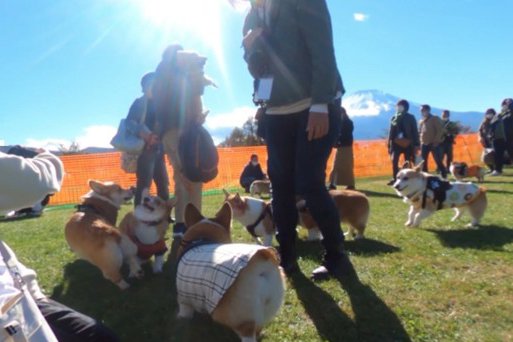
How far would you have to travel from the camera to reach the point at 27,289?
Answer: 1404mm

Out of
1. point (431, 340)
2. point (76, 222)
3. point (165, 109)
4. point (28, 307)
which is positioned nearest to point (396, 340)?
point (431, 340)

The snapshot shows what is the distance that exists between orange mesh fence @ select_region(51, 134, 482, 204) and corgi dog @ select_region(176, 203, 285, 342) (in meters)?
8.07

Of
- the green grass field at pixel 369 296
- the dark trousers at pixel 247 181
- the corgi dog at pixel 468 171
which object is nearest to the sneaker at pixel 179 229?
the green grass field at pixel 369 296

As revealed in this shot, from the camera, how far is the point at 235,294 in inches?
78.6

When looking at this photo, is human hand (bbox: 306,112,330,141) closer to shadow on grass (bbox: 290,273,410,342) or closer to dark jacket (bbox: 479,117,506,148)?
shadow on grass (bbox: 290,273,410,342)

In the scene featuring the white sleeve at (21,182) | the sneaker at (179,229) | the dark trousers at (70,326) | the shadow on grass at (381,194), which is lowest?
the shadow on grass at (381,194)

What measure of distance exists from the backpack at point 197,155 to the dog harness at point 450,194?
8.70ft

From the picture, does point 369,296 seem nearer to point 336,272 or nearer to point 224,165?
point 336,272

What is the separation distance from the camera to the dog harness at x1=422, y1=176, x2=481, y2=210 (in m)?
5.11

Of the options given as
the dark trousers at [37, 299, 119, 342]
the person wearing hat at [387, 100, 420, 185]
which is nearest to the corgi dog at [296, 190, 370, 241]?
the dark trousers at [37, 299, 119, 342]

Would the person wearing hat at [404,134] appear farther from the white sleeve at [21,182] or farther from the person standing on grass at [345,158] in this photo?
the white sleeve at [21,182]

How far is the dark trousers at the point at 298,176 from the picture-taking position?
2773 millimetres

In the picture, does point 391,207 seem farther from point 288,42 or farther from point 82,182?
point 82,182

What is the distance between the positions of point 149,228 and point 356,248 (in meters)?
1.78
